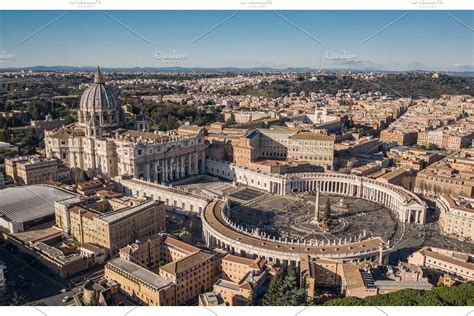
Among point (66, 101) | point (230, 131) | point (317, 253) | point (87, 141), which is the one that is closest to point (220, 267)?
point (317, 253)

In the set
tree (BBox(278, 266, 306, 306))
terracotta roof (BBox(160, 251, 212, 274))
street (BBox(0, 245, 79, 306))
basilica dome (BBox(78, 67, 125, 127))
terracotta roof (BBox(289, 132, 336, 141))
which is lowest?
street (BBox(0, 245, 79, 306))

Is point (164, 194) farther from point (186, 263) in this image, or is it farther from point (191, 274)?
point (191, 274)

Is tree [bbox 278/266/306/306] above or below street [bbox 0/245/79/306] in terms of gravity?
above

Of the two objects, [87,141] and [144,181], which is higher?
[87,141]

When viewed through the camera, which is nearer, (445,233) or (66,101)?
(445,233)

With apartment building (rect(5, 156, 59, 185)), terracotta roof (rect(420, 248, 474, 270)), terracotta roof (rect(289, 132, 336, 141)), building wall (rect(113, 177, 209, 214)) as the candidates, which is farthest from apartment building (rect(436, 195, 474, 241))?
apartment building (rect(5, 156, 59, 185))

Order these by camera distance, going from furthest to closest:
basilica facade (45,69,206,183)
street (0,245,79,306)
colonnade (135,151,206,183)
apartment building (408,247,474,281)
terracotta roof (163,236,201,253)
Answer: colonnade (135,151,206,183) → basilica facade (45,69,206,183) → terracotta roof (163,236,201,253) → apartment building (408,247,474,281) → street (0,245,79,306)

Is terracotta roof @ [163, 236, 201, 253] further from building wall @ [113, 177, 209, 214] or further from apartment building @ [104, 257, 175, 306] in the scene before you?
building wall @ [113, 177, 209, 214]

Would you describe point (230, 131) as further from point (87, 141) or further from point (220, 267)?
point (220, 267)
